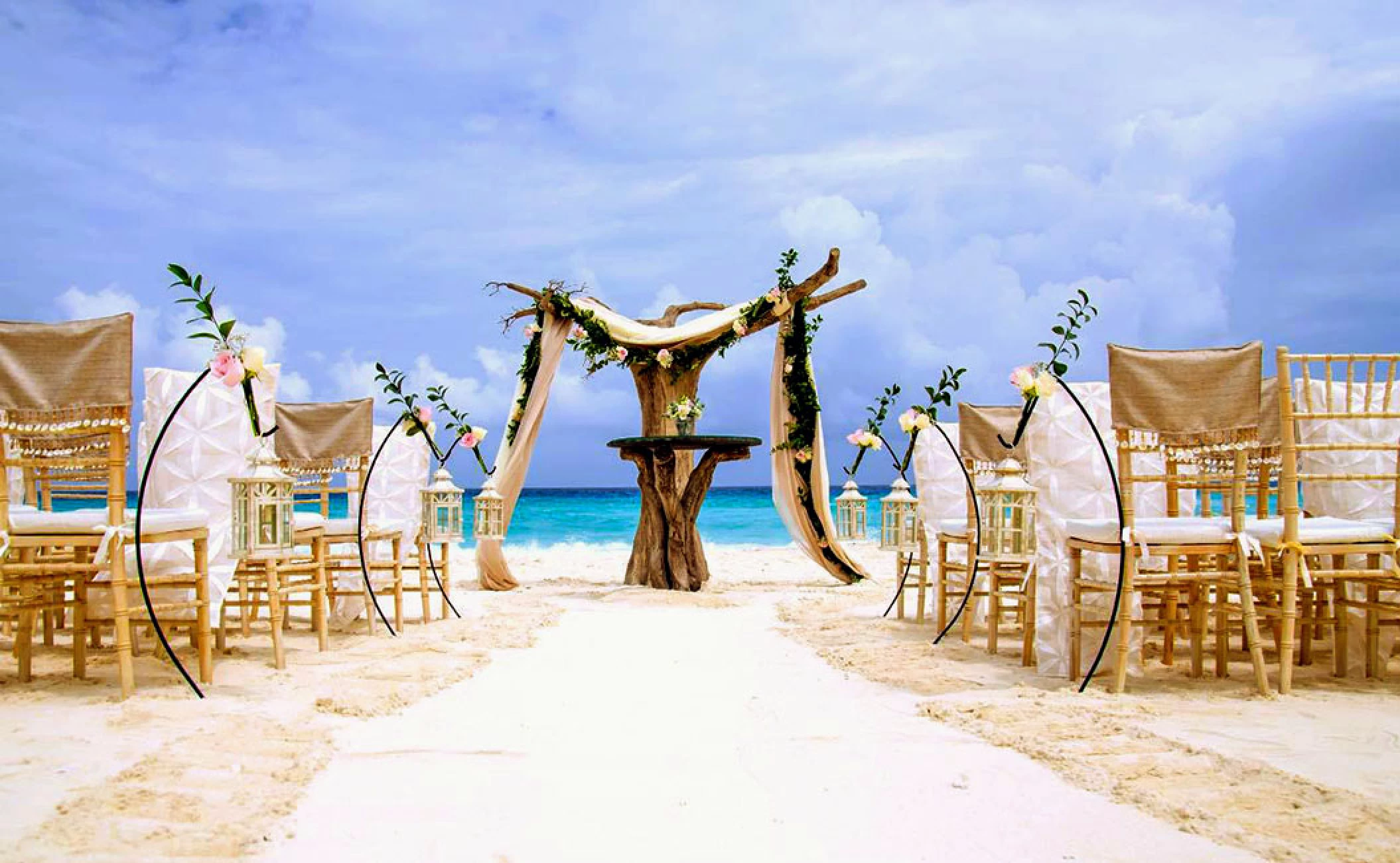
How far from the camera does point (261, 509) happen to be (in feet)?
14.9

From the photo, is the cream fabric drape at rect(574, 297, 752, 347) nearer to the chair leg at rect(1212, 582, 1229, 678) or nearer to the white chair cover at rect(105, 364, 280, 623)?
the white chair cover at rect(105, 364, 280, 623)

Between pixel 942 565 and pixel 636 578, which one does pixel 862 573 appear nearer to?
pixel 636 578

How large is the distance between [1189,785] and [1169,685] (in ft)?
5.49

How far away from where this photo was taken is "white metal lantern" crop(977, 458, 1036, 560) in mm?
4598

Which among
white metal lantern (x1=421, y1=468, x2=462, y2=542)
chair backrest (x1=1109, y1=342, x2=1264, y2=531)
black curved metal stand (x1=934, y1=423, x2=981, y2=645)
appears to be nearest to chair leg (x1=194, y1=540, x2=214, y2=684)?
white metal lantern (x1=421, y1=468, x2=462, y2=542)

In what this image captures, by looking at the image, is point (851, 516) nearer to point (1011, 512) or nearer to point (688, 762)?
point (1011, 512)

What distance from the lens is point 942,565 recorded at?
20.0 feet

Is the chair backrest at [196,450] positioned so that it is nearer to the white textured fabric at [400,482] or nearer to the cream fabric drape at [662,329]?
the white textured fabric at [400,482]

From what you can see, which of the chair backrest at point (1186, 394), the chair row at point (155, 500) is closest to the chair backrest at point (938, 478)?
the chair backrest at point (1186, 394)

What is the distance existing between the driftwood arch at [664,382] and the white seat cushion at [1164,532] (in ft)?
15.4

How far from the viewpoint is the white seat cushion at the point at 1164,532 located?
4.23 metres

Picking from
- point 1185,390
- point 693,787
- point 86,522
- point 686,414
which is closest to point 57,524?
point 86,522

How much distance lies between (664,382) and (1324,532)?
6017mm

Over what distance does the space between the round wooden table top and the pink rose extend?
436 cm
